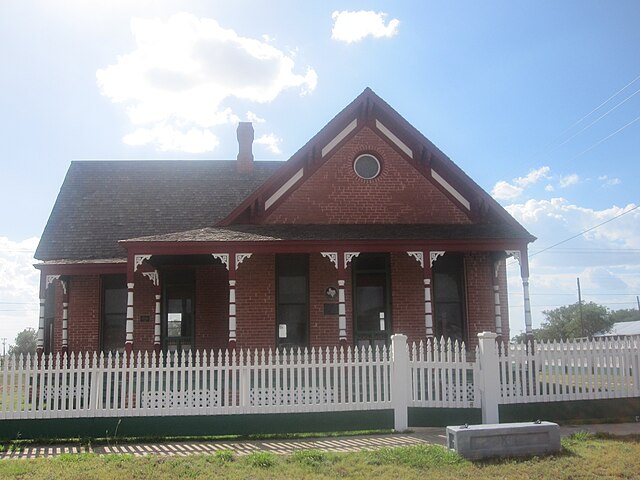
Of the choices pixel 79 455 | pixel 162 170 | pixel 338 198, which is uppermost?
pixel 162 170

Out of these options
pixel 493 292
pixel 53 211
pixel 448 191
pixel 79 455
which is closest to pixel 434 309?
pixel 493 292

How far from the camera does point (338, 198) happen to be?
15.4 meters

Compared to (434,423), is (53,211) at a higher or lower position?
higher

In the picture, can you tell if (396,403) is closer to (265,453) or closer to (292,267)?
(265,453)

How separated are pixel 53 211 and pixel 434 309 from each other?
1100cm

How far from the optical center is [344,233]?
1417 cm

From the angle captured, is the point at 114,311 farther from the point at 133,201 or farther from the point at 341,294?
the point at 341,294

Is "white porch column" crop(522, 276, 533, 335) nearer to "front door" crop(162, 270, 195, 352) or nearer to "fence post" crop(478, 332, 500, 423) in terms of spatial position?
"fence post" crop(478, 332, 500, 423)

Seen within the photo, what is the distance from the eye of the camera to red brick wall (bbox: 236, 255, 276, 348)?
14.8 metres

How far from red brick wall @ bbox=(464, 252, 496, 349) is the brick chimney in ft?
26.3

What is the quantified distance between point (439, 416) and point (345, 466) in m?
3.37

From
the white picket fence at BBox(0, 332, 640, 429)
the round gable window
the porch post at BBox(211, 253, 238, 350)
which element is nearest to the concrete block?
the white picket fence at BBox(0, 332, 640, 429)

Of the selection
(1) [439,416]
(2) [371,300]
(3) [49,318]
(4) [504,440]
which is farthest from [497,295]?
(3) [49,318]

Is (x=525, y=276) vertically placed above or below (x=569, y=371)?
above
